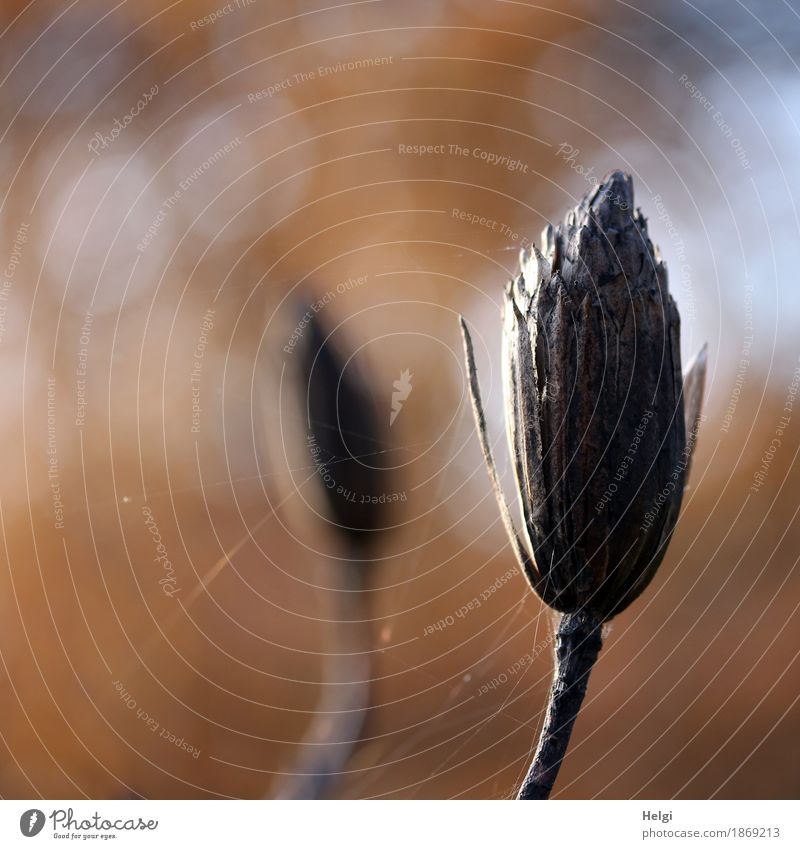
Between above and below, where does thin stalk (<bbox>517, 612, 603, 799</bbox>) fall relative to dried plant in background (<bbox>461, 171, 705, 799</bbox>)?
below

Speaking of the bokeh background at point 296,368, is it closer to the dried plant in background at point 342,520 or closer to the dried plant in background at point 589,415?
the dried plant in background at point 342,520

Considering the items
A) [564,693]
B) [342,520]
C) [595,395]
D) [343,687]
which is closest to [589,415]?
[595,395]

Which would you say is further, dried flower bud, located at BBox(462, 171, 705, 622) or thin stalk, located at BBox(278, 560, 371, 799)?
thin stalk, located at BBox(278, 560, 371, 799)

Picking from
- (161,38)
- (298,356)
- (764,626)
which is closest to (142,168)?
(161,38)
